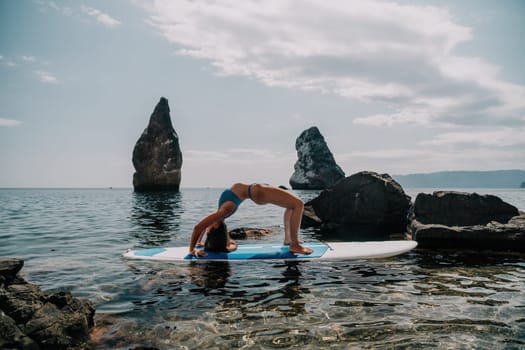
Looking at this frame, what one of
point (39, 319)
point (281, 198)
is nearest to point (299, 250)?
point (281, 198)

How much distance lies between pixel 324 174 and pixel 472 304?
115323mm

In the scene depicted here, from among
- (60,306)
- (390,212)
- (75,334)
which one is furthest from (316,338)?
(390,212)

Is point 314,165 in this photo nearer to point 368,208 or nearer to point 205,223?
point 368,208

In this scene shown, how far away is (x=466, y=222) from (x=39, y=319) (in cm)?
1518

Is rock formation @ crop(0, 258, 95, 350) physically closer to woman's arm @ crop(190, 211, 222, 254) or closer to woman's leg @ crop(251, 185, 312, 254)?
woman's arm @ crop(190, 211, 222, 254)

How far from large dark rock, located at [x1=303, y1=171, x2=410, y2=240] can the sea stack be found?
77692 millimetres

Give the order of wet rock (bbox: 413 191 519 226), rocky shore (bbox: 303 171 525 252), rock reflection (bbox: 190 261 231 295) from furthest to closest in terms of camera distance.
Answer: wet rock (bbox: 413 191 519 226), rocky shore (bbox: 303 171 525 252), rock reflection (bbox: 190 261 231 295)

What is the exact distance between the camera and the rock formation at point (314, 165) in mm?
120750

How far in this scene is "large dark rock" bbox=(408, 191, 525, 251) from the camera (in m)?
11.1

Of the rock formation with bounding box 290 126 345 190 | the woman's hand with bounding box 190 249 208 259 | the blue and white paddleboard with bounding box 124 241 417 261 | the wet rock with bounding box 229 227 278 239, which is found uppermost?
the rock formation with bounding box 290 126 345 190

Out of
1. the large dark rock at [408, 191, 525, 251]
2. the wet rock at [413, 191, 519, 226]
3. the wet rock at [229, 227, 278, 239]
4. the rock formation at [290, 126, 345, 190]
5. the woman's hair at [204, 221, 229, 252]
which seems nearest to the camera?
the woman's hair at [204, 221, 229, 252]

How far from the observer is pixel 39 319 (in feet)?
15.7

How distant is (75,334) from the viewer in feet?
16.1

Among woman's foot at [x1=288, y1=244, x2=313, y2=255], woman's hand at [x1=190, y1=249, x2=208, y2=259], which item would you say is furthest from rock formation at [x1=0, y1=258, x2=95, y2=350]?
woman's foot at [x1=288, y1=244, x2=313, y2=255]
